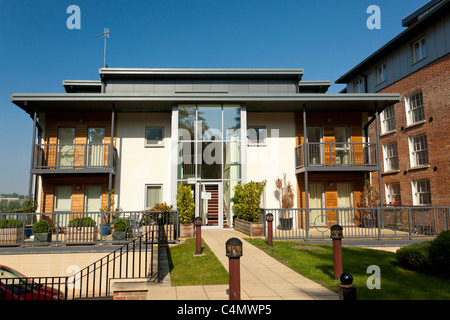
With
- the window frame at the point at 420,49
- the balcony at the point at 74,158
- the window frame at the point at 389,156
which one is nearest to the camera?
the balcony at the point at 74,158

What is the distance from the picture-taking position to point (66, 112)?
53.6ft

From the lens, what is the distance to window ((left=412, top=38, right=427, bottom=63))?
59.0ft

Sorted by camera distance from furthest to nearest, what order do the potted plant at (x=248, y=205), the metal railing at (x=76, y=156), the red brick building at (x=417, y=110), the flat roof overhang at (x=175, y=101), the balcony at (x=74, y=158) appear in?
the red brick building at (x=417, y=110)
the metal railing at (x=76, y=156)
the balcony at (x=74, y=158)
the flat roof overhang at (x=175, y=101)
the potted plant at (x=248, y=205)

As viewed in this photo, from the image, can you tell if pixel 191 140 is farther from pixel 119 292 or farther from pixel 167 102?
pixel 119 292

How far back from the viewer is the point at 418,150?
61.5 feet

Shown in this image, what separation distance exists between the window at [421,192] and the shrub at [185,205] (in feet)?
43.6

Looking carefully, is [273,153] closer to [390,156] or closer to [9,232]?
[390,156]

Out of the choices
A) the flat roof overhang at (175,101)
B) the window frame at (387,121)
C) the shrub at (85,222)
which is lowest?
the shrub at (85,222)

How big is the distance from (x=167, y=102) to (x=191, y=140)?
2077 millimetres

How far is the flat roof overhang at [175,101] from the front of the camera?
1433 centimetres

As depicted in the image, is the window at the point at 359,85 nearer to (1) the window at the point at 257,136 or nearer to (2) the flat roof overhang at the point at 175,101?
(2) the flat roof overhang at the point at 175,101

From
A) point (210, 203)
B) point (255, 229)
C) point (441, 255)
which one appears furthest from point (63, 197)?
point (441, 255)

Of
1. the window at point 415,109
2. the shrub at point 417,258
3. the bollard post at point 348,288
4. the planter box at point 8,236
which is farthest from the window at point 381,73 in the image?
the planter box at point 8,236

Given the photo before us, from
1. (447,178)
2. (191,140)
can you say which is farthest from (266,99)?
(447,178)
